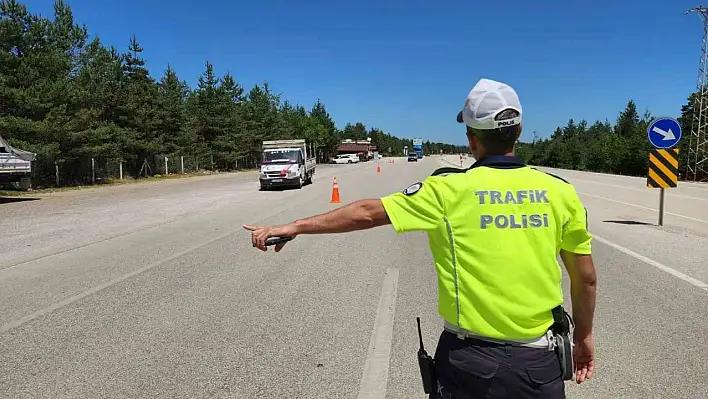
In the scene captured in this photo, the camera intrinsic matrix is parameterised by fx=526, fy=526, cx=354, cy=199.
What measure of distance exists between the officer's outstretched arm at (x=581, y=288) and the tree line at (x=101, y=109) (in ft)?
90.3

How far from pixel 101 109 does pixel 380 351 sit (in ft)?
114

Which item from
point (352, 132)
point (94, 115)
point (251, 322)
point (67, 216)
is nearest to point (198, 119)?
point (94, 115)

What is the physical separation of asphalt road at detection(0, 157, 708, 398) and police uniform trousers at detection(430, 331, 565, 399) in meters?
1.94

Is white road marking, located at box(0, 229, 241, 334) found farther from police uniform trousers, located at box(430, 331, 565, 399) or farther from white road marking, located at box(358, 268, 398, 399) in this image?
police uniform trousers, located at box(430, 331, 565, 399)

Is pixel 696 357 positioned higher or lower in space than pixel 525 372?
lower

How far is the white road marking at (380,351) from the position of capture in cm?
384

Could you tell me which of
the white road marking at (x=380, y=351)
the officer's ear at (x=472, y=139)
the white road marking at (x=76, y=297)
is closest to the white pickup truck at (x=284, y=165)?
the white road marking at (x=76, y=297)

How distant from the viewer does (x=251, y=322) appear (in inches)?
211

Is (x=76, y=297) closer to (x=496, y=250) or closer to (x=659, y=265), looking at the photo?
(x=496, y=250)

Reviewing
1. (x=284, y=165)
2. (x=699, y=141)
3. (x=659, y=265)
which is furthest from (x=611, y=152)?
(x=659, y=265)

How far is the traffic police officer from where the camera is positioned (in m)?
1.89

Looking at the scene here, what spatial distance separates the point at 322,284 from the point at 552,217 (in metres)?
5.30

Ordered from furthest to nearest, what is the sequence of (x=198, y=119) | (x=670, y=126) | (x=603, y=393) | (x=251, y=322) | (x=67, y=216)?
(x=198, y=119), (x=67, y=216), (x=670, y=126), (x=251, y=322), (x=603, y=393)

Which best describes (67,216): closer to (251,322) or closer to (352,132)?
(251,322)
